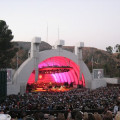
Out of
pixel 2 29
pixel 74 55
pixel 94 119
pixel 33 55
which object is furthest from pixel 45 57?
pixel 94 119

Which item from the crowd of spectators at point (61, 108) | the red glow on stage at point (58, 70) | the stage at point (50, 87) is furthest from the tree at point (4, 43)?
the crowd of spectators at point (61, 108)

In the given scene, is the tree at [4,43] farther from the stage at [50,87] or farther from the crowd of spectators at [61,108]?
the crowd of spectators at [61,108]

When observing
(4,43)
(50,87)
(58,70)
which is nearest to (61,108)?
(58,70)

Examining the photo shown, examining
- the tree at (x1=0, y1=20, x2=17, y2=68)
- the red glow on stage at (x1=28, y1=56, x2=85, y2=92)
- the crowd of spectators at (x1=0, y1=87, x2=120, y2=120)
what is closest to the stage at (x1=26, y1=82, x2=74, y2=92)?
the red glow on stage at (x1=28, y1=56, x2=85, y2=92)

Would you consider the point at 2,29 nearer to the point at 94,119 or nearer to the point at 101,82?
the point at 101,82

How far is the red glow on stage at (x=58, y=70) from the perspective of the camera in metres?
33.2

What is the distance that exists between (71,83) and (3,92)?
17476 mm

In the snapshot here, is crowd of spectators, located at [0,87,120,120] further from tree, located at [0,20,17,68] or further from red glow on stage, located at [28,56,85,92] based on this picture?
red glow on stage, located at [28,56,85,92]

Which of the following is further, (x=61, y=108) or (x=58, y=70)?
(x=58, y=70)

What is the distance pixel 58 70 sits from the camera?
32.8 m

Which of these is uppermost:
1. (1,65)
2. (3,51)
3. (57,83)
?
(3,51)

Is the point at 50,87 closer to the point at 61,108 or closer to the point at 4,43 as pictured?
the point at 4,43

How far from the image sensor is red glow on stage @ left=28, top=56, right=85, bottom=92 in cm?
3316

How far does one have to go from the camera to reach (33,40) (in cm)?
3053
